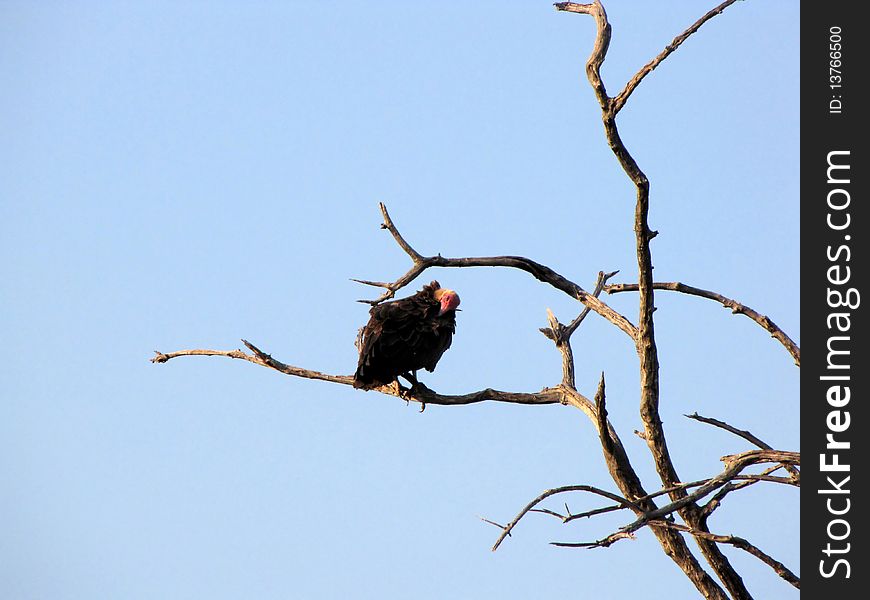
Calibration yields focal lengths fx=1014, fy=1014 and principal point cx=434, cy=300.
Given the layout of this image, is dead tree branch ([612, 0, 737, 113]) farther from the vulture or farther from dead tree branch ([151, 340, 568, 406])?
the vulture

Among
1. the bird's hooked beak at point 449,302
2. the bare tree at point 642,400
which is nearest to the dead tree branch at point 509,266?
the bare tree at point 642,400

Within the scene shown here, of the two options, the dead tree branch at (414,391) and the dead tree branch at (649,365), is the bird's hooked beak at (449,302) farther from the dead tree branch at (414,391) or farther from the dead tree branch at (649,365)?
the dead tree branch at (649,365)

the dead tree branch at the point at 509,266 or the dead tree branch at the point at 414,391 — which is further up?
the dead tree branch at the point at 509,266

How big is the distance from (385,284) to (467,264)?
20.7 inches

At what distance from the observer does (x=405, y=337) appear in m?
7.50

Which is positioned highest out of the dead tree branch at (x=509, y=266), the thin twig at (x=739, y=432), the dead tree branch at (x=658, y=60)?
the dead tree branch at (x=658, y=60)

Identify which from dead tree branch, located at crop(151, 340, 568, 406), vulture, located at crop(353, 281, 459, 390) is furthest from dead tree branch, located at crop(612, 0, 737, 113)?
vulture, located at crop(353, 281, 459, 390)

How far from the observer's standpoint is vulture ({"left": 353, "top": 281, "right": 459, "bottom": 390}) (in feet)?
24.1

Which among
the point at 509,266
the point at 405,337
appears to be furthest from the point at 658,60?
the point at 405,337

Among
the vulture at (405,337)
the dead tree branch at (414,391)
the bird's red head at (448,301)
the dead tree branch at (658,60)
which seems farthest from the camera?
the bird's red head at (448,301)

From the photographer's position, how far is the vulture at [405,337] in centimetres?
736
